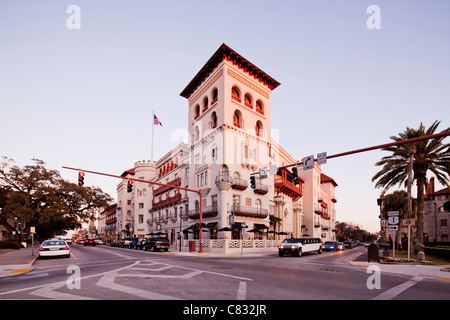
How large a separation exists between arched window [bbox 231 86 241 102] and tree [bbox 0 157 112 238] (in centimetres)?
3630

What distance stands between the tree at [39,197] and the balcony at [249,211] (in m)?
34.2

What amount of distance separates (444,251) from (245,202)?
21.6 m

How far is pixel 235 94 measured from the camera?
43469 mm

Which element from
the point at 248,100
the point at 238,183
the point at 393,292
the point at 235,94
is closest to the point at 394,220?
the point at 393,292

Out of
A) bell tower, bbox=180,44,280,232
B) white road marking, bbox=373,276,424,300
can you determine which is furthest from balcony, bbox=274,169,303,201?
white road marking, bbox=373,276,424,300

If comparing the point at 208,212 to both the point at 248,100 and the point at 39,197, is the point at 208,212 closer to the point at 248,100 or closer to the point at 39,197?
the point at 248,100

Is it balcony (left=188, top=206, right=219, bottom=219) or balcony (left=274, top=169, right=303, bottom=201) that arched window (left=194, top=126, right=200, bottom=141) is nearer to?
balcony (left=188, top=206, right=219, bottom=219)

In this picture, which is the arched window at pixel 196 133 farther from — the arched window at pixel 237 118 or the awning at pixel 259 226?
the awning at pixel 259 226

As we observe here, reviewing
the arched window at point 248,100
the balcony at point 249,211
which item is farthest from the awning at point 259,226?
the arched window at point 248,100

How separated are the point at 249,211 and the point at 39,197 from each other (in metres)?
39.5

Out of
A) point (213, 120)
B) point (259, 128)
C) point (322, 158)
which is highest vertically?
point (213, 120)

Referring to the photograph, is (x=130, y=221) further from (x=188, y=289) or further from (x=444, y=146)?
(x=188, y=289)
